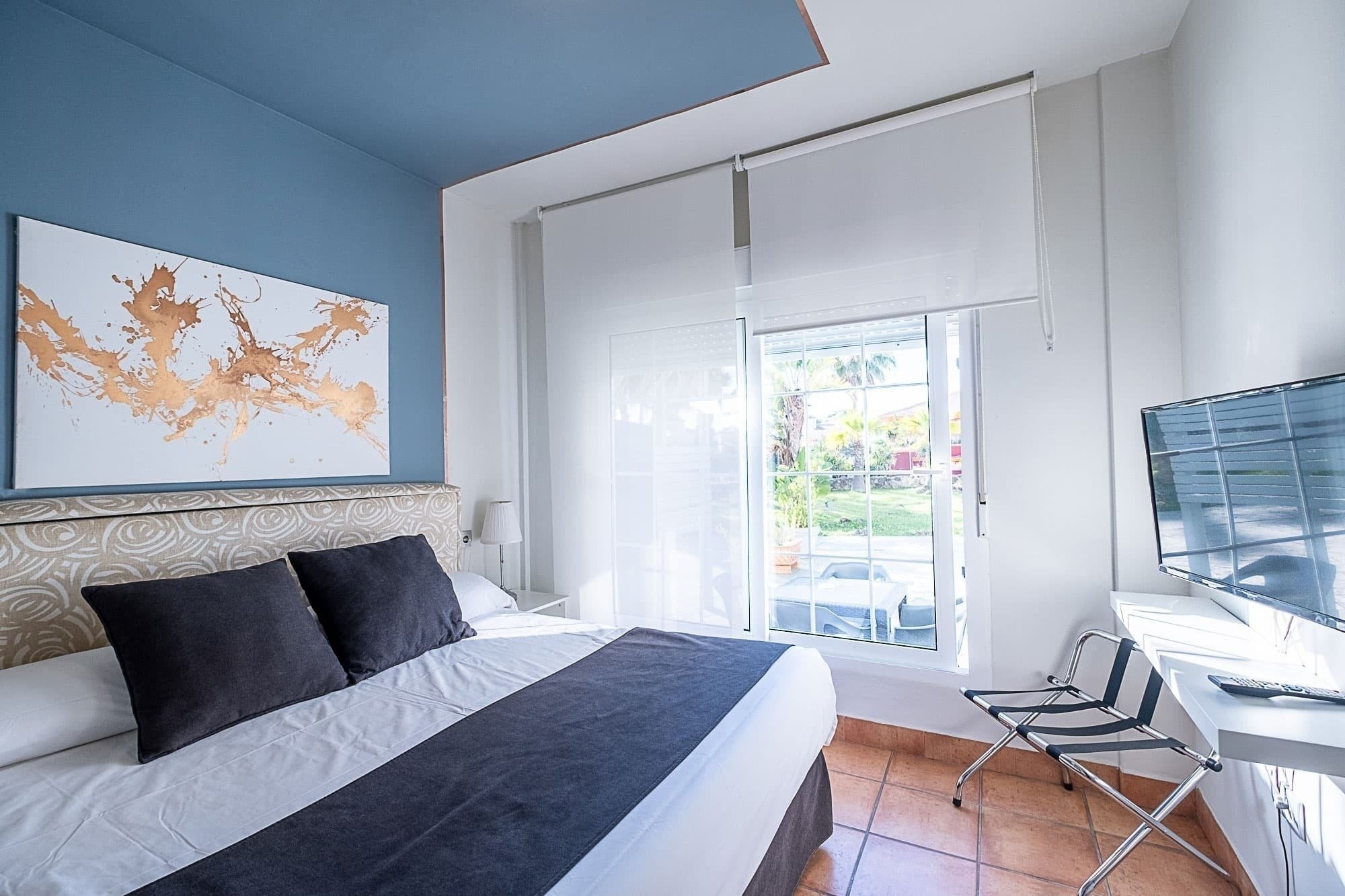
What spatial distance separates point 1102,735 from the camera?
2008mm

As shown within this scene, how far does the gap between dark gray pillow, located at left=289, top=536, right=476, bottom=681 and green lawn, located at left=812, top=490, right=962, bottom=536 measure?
1743 millimetres

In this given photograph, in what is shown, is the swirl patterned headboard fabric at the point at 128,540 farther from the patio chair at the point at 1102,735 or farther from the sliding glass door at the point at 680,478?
the patio chair at the point at 1102,735

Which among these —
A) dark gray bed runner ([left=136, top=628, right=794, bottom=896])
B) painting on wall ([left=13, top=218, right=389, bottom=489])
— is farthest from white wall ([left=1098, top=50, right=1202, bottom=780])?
painting on wall ([left=13, top=218, right=389, bottom=489])

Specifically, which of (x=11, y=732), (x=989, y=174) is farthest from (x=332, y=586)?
(x=989, y=174)

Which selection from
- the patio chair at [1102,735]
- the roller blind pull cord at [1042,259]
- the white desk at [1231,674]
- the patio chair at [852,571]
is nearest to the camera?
the white desk at [1231,674]

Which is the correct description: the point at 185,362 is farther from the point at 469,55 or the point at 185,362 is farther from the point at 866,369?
the point at 866,369

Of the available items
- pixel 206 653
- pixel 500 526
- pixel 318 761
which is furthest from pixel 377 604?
pixel 500 526

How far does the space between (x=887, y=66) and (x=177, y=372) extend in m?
2.91

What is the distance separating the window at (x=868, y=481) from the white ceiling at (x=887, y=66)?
3.11 ft

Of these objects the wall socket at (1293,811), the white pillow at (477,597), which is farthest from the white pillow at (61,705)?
the wall socket at (1293,811)

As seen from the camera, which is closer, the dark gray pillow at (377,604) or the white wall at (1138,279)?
the dark gray pillow at (377,604)

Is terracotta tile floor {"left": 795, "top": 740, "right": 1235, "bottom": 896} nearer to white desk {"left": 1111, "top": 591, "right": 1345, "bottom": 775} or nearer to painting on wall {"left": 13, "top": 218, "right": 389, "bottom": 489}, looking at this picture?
white desk {"left": 1111, "top": 591, "right": 1345, "bottom": 775}

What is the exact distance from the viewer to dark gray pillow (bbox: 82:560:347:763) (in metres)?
1.53

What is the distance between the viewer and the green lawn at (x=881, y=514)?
280cm
